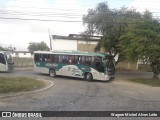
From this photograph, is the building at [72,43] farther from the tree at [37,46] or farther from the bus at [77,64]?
the tree at [37,46]

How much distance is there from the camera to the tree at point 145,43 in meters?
24.5

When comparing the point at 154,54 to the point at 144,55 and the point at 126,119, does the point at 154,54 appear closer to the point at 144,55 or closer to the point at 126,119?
the point at 144,55

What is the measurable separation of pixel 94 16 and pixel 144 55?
12.7 metres

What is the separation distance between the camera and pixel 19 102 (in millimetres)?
12969

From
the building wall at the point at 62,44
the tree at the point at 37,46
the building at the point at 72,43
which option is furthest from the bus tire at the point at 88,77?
the tree at the point at 37,46

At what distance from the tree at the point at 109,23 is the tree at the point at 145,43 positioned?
152 inches

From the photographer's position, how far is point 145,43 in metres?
24.9

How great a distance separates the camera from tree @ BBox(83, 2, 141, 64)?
3195 cm

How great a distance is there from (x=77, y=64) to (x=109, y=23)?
9.78 meters

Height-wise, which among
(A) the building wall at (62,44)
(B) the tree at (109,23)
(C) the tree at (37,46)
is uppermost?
(B) the tree at (109,23)

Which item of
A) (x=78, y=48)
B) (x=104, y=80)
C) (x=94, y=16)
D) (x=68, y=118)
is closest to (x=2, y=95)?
(x=68, y=118)

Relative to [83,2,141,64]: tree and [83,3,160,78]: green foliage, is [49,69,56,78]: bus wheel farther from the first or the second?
[83,2,141,64]: tree

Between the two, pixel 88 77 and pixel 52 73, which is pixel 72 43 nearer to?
pixel 52 73

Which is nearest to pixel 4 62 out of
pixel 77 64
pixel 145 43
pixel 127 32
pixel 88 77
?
pixel 77 64
